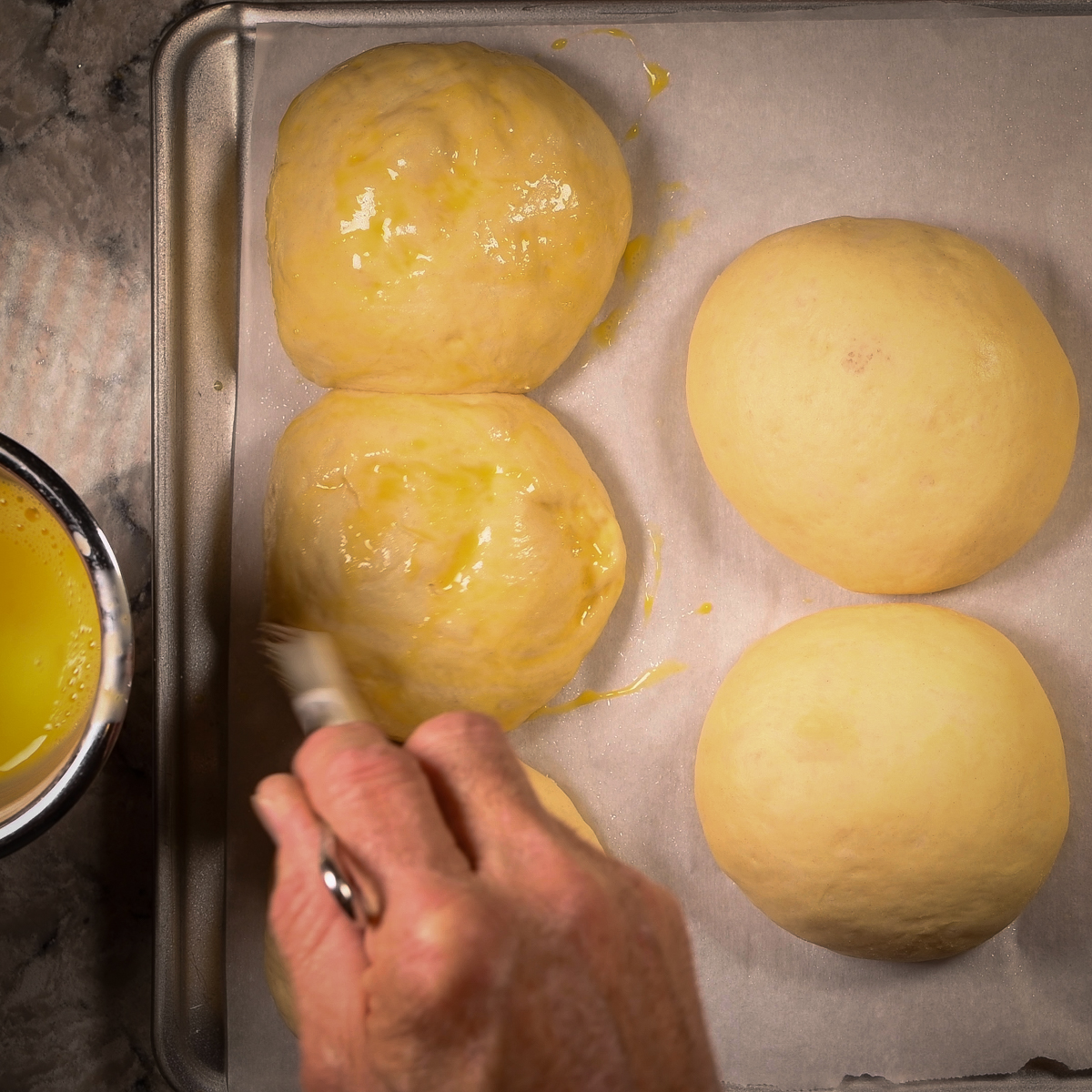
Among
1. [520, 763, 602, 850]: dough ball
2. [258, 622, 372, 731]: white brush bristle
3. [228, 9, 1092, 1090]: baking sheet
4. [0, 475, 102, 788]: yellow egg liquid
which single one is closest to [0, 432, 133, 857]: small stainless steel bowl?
[0, 475, 102, 788]: yellow egg liquid

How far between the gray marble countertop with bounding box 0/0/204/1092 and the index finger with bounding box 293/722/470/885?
53 centimetres

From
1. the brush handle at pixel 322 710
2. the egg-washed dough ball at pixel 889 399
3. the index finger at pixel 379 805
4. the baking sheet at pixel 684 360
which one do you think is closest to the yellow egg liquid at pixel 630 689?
the baking sheet at pixel 684 360

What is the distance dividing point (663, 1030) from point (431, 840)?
0.23 m

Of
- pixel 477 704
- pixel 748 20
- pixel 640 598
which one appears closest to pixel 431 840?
pixel 477 704

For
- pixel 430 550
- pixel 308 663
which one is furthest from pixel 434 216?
pixel 308 663

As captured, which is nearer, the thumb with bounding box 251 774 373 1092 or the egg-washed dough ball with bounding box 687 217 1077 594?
the thumb with bounding box 251 774 373 1092

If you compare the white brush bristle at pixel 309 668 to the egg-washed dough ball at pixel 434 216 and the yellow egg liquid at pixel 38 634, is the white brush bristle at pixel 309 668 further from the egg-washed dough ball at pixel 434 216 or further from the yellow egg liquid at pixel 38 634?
the egg-washed dough ball at pixel 434 216

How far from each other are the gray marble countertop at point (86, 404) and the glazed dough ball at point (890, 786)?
69cm

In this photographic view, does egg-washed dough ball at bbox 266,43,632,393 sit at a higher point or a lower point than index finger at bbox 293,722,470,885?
higher

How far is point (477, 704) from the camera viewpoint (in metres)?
1.03

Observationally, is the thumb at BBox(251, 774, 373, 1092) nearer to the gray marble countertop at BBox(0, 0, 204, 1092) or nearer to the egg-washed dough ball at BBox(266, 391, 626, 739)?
the egg-washed dough ball at BBox(266, 391, 626, 739)

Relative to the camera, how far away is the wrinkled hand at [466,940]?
632mm

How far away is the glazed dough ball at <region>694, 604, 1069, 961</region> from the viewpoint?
3.21ft

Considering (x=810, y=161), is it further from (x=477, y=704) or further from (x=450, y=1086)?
(x=450, y=1086)
